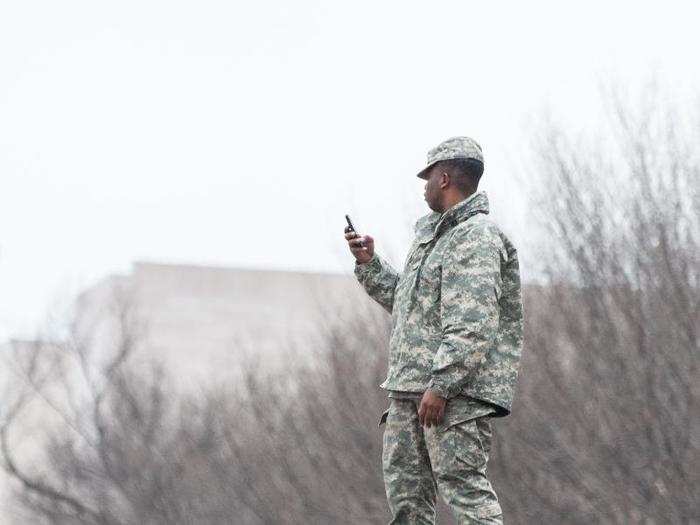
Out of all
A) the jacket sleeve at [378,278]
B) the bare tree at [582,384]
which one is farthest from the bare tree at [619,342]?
the jacket sleeve at [378,278]

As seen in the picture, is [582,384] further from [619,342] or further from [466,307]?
[466,307]

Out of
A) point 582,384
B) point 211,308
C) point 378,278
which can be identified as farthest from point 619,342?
point 211,308

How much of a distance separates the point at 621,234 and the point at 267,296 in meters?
45.9

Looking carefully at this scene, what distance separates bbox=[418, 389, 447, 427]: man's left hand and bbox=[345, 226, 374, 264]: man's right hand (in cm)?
87

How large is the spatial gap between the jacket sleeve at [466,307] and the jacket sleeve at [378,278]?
0.57 meters

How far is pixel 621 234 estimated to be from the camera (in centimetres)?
2178

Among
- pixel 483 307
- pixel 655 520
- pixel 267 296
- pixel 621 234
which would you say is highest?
pixel 267 296

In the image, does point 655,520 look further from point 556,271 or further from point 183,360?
point 183,360

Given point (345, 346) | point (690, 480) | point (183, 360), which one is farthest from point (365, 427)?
point (183, 360)

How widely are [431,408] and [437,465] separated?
0.93 ft

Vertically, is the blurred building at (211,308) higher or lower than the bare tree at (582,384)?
higher

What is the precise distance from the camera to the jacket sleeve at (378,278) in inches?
331

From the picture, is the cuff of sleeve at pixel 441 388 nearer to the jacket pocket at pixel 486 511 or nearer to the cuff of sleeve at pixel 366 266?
the jacket pocket at pixel 486 511

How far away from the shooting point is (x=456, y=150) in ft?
26.2
